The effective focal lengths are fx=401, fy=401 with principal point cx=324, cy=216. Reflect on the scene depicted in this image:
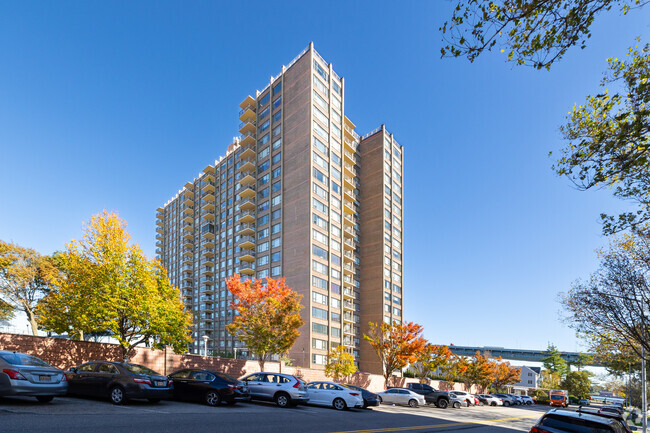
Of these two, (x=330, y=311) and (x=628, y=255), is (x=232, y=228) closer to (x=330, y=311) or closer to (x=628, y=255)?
(x=330, y=311)

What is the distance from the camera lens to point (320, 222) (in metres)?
59.6

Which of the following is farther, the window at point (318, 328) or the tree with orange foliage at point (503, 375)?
the tree with orange foliage at point (503, 375)

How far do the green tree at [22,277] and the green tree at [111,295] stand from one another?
88.1 feet

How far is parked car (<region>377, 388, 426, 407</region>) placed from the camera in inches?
1182

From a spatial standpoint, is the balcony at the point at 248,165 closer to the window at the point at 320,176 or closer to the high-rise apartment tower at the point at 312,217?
the high-rise apartment tower at the point at 312,217

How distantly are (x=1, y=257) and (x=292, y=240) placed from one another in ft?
111

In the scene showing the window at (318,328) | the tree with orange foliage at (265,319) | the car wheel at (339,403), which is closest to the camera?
the car wheel at (339,403)

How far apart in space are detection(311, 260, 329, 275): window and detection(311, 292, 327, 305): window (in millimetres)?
3332

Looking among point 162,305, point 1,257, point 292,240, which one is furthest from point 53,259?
point 162,305

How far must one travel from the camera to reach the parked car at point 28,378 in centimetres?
1060

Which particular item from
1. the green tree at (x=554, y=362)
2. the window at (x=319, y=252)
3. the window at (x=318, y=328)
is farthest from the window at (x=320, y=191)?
the green tree at (x=554, y=362)

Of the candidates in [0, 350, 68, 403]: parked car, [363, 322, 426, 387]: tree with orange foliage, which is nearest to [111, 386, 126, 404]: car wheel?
[0, 350, 68, 403]: parked car

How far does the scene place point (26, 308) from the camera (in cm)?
4506

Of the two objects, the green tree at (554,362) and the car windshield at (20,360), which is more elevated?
the car windshield at (20,360)
